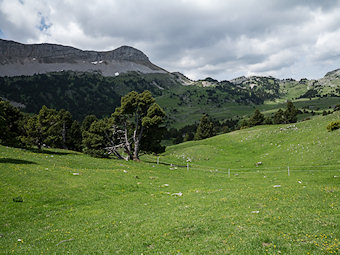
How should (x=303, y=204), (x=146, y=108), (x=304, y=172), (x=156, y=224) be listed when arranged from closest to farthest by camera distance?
(x=156, y=224) → (x=303, y=204) → (x=304, y=172) → (x=146, y=108)

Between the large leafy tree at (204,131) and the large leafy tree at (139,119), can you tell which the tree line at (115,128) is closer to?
the large leafy tree at (139,119)

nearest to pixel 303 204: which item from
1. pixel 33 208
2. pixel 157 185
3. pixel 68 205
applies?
pixel 157 185

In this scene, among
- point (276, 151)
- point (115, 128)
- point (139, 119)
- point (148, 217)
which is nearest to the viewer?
point (148, 217)

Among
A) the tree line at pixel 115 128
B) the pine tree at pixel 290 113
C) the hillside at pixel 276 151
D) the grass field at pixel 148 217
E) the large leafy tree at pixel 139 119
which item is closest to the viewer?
the grass field at pixel 148 217

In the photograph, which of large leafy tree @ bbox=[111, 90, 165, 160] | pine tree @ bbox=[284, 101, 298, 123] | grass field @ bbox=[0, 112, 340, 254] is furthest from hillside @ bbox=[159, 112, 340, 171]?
pine tree @ bbox=[284, 101, 298, 123]

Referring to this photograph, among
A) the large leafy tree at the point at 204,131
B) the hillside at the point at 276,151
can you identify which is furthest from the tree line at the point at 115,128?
the large leafy tree at the point at 204,131

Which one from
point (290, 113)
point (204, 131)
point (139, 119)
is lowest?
point (204, 131)

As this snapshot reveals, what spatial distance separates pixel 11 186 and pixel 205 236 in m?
19.4

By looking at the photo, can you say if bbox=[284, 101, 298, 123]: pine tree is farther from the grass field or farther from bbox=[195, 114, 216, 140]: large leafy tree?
the grass field

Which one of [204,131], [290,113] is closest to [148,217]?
[204,131]

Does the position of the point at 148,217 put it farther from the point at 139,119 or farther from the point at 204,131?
the point at 204,131

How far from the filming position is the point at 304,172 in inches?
1375

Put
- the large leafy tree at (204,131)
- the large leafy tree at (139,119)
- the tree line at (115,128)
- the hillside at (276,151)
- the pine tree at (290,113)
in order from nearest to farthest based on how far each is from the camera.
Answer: the hillside at (276,151) → the large leafy tree at (139,119) → the tree line at (115,128) → the pine tree at (290,113) → the large leafy tree at (204,131)

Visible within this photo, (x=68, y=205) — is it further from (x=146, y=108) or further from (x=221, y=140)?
(x=221, y=140)
